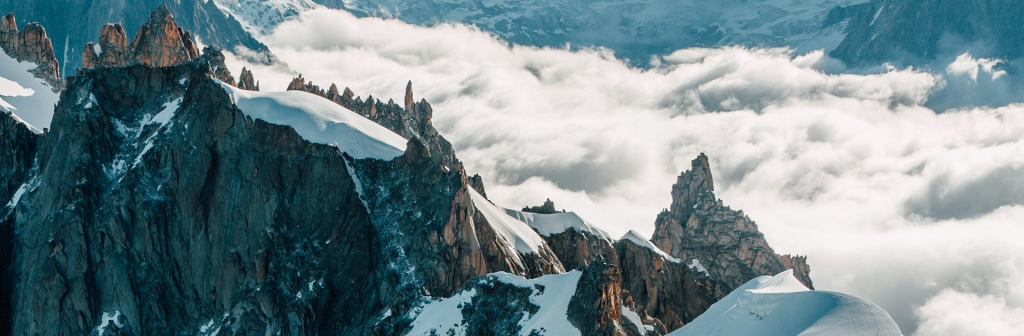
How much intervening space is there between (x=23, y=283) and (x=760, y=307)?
12444 centimetres

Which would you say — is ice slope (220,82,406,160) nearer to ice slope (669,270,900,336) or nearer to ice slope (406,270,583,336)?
ice slope (406,270,583,336)

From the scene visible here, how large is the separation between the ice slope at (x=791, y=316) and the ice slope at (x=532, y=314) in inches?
666

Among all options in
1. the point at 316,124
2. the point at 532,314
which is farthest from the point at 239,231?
the point at 532,314

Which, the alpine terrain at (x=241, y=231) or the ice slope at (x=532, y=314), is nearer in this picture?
the ice slope at (x=532, y=314)

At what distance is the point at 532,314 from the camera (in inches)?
6383

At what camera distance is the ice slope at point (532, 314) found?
157125 millimetres

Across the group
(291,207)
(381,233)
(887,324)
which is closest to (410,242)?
(381,233)

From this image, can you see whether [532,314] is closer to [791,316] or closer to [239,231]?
[791,316]

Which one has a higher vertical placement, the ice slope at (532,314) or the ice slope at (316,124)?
the ice slope at (316,124)

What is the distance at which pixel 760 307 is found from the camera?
149250mm

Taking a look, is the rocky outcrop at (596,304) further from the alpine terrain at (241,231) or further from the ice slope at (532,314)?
the alpine terrain at (241,231)

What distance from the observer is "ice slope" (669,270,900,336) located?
133000 mm

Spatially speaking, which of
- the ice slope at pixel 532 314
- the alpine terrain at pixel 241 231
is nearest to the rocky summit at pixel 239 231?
the alpine terrain at pixel 241 231

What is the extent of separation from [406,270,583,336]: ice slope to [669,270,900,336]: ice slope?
55.5 feet
